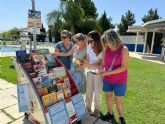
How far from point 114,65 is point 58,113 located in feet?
3.80

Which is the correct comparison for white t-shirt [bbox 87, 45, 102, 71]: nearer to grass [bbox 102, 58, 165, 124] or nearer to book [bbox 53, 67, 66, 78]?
book [bbox 53, 67, 66, 78]

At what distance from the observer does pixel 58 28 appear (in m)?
25.3

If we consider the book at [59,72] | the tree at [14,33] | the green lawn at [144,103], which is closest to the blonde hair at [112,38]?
the book at [59,72]

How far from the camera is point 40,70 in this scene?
299 centimetres

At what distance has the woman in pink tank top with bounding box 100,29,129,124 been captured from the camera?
121 inches

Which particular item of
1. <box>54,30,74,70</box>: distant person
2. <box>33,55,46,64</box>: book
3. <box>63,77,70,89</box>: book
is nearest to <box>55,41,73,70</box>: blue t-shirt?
<box>54,30,74,70</box>: distant person

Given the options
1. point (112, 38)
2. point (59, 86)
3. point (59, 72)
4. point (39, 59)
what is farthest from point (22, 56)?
point (112, 38)

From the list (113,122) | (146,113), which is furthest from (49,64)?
(146,113)

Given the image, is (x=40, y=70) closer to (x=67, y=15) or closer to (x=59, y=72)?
(x=59, y=72)

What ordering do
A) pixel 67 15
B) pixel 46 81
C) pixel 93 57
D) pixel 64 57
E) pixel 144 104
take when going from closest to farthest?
pixel 46 81
pixel 93 57
pixel 64 57
pixel 144 104
pixel 67 15

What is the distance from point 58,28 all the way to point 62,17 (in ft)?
5.03

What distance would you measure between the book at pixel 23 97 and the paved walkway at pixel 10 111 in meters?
0.37

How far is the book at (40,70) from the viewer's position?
2957 mm

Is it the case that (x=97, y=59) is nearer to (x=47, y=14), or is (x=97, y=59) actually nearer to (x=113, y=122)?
(x=113, y=122)
